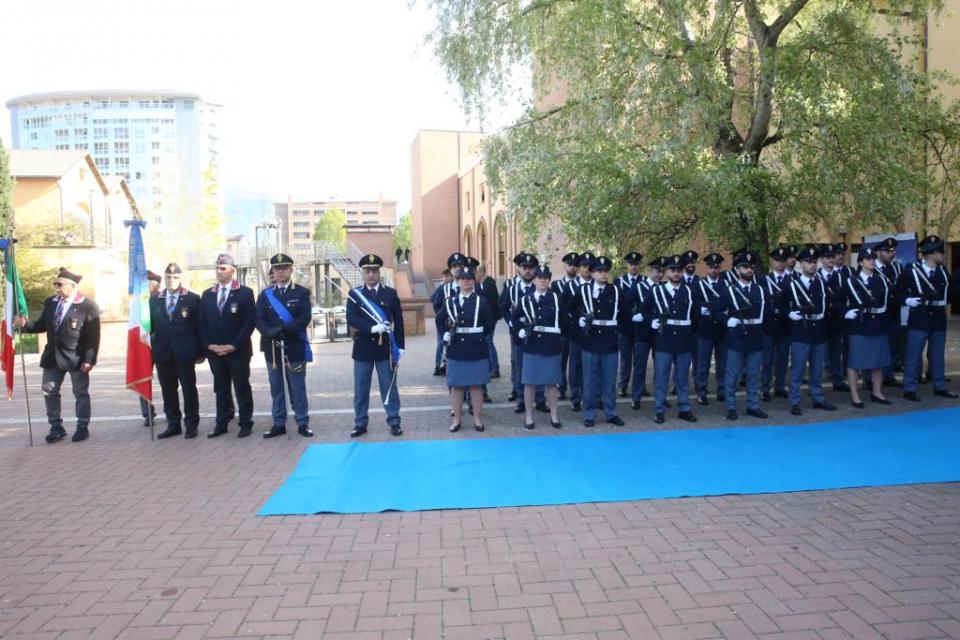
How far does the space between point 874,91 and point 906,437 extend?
5.91 metres

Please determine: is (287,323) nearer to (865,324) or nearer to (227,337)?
→ (227,337)

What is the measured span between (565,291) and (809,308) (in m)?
3.04

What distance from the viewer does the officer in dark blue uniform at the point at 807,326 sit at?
867cm

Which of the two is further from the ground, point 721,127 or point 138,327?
point 721,127

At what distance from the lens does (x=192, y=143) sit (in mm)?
138500

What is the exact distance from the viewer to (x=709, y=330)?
9789mm

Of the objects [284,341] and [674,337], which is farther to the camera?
[674,337]

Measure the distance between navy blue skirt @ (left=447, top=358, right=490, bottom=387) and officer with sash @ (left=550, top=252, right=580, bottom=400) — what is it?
134 centimetres

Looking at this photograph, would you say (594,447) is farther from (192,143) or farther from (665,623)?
(192,143)

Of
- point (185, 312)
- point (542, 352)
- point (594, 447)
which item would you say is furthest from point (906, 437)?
point (185, 312)

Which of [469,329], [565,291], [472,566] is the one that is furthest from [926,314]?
[472,566]

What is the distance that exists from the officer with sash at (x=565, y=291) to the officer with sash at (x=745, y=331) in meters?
1.91

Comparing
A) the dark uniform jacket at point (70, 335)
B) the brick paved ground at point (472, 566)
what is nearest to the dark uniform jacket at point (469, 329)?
the brick paved ground at point (472, 566)

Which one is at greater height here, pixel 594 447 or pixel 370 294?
pixel 370 294
